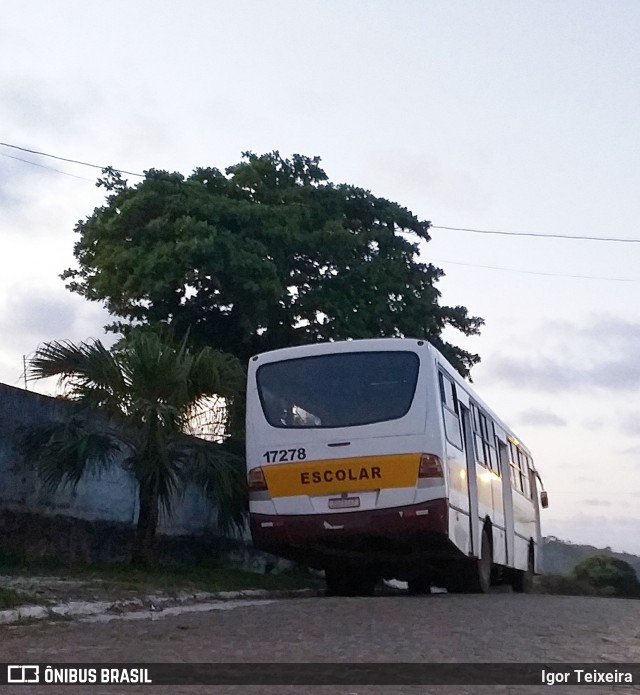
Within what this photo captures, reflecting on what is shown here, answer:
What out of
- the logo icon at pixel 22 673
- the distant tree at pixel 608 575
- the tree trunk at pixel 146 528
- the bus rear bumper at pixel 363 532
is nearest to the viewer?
the logo icon at pixel 22 673

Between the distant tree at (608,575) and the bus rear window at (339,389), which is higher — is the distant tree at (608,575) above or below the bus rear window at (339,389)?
below

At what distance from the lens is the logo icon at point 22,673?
6012 millimetres

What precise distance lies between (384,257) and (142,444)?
391 inches

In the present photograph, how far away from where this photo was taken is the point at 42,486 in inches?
567

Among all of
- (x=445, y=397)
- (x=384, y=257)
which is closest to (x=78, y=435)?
(x=445, y=397)

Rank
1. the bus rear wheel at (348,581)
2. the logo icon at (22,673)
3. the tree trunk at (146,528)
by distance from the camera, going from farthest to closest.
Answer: the bus rear wheel at (348,581) → the tree trunk at (146,528) → the logo icon at (22,673)

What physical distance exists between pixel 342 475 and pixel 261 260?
7167mm

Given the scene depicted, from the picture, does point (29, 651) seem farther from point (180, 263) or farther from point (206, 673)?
point (180, 263)

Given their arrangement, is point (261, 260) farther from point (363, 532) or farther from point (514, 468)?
point (363, 532)

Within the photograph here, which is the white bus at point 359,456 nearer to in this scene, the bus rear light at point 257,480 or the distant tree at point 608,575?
the bus rear light at point 257,480

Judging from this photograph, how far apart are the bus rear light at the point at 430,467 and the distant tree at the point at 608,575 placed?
23263 mm

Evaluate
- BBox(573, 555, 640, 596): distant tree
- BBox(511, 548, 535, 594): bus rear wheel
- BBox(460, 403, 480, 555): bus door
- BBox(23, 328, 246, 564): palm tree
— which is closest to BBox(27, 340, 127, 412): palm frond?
BBox(23, 328, 246, 564): palm tree

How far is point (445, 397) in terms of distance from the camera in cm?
1368

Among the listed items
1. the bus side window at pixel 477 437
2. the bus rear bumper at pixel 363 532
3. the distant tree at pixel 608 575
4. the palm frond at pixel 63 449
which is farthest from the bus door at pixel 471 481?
the distant tree at pixel 608 575
